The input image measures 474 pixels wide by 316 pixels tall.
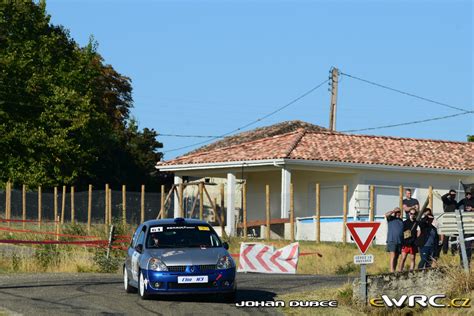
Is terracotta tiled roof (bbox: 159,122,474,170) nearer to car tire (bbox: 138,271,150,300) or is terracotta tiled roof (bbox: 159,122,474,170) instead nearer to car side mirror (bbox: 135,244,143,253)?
car side mirror (bbox: 135,244,143,253)

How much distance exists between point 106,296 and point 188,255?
2076 mm

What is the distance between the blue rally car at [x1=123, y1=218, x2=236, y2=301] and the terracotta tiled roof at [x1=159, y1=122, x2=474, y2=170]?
22.7 metres

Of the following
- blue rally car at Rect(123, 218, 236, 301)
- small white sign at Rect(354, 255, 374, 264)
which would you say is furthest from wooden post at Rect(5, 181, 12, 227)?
small white sign at Rect(354, 255, 374, 264)

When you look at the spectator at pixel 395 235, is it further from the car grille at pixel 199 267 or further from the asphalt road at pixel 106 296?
the car grille at pixel 199 267

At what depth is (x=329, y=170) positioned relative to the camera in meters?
44.4

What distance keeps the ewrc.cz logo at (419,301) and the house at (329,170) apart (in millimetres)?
19408

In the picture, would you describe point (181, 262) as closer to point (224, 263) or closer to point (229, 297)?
point (224, 263)

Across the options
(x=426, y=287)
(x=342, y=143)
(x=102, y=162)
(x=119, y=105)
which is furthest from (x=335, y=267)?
(x=119, y=105)

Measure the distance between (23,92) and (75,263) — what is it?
95.6 ft

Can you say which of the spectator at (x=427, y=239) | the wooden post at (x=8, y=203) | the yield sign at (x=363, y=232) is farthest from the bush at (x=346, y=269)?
the wooden post at (x=8, y=203)

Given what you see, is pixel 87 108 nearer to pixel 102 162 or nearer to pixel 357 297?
pixel 102 162

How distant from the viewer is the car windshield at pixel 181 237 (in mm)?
20234

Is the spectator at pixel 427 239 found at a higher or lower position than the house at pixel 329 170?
lower

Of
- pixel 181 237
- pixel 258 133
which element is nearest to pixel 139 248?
pixel 181 237
